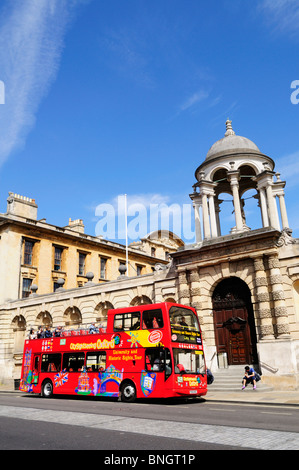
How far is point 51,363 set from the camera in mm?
21000

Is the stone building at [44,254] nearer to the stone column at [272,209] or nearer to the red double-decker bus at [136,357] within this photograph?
the red double-decker bus at [136,357]

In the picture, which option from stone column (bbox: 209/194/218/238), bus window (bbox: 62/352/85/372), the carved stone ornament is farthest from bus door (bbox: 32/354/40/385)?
the carved stone ornament

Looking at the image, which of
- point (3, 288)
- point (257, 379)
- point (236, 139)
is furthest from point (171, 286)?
point (3, 288)

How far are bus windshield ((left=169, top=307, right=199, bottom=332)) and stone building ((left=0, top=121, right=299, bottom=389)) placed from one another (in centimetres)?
484

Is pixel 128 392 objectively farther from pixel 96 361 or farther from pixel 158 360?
pixel 96 361

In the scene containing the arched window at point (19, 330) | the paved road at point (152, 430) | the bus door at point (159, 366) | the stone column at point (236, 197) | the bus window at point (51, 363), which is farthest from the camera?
the arched window at point (19, 330)

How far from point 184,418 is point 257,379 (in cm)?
906

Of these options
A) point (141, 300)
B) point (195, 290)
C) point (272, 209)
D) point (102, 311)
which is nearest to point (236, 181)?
point (272, 209)

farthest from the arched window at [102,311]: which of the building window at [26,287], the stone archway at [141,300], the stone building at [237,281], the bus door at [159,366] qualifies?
the bus door at [159,366]

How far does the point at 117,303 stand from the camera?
2847 centimetres

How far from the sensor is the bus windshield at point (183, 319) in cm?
1680

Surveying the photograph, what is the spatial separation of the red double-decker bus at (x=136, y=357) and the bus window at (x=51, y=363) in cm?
5

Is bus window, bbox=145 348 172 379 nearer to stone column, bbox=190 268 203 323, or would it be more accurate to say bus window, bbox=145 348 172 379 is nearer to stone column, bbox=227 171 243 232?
stone column, bbox=190 268 203 323

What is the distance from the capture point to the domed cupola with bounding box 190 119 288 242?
24281 mm
